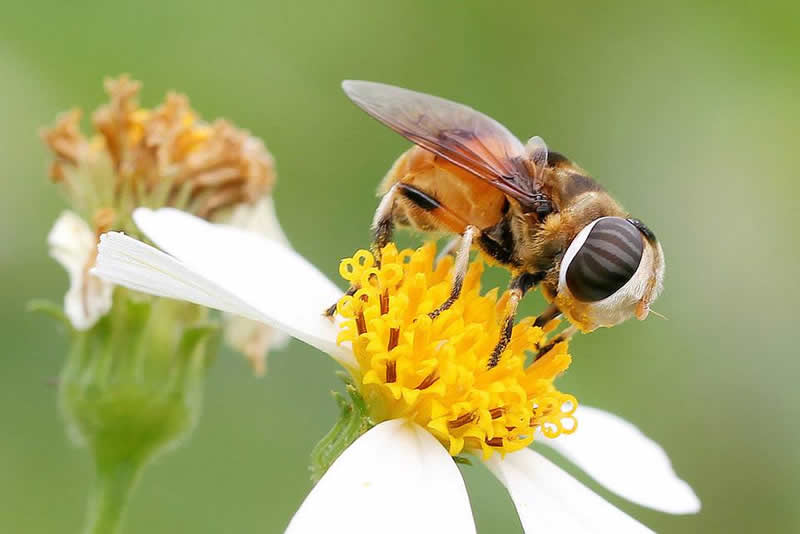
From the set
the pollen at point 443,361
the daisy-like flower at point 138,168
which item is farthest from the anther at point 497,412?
the daisy-like flower at point 138,168

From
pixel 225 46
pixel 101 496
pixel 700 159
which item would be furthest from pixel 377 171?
pixel 101 496

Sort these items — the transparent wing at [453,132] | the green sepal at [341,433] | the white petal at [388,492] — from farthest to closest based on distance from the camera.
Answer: the transparent wing at [453,132], the green sepal at [341,433], the white petal at [388,492]

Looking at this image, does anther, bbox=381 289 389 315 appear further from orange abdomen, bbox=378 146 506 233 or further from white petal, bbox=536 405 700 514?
white petal, bbox=536 405 700 514

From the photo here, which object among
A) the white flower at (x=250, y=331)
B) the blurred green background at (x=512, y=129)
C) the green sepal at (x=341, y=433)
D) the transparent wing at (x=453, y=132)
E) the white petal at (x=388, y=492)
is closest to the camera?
the white petal at (x=388, y=492)

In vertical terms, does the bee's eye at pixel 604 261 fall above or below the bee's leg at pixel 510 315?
above

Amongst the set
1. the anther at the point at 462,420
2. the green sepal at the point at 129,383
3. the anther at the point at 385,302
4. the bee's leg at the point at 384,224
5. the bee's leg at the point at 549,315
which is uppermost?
the bee's leg at the point at 384,224

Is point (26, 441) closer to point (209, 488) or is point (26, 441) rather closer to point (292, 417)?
point (209, 488)

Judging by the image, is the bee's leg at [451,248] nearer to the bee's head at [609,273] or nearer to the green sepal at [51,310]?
the bee's head at [609,273]
